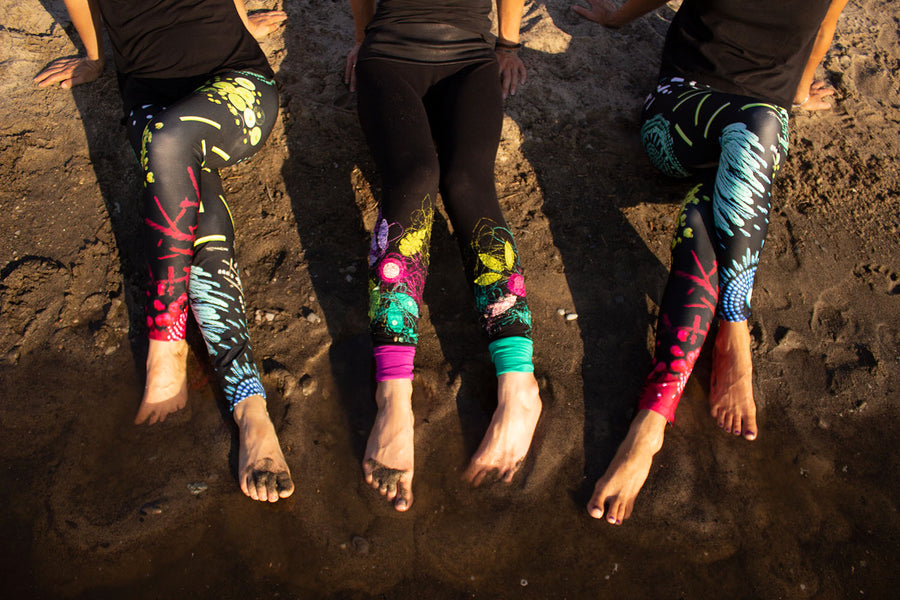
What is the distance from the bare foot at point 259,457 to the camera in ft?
5.98

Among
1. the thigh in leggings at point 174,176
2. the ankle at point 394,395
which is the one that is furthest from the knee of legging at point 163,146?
the ankle at point 394,395

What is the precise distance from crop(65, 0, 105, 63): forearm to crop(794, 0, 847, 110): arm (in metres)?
3.36

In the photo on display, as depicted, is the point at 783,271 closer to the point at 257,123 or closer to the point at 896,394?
the point at 896,394

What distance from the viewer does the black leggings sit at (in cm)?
191

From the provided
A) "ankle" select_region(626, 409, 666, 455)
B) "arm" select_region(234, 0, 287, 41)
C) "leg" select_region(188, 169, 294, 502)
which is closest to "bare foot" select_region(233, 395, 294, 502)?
"leg" select_region(188, 169, 294, 502)

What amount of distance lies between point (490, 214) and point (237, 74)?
4.07 feet

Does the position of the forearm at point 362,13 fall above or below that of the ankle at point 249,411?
above

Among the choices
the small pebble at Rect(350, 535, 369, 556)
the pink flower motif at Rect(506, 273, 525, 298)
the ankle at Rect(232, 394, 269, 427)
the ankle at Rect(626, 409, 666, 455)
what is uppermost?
the pink flower motif at Rect(506, 273, 525, 298)

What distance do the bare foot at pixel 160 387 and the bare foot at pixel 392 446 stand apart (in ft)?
2.48

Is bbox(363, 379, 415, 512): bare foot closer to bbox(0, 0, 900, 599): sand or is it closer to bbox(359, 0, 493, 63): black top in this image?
bbox(0, 0, 900, 599): sand

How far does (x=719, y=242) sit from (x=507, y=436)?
3.49 feet

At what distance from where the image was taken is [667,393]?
1.93 metres

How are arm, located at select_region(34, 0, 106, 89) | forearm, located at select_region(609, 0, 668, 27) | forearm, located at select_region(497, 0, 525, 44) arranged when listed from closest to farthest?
forearm, located at select_region(497, 0, 525, 44) < arm, located at select_region(34, 0, 106, 89) < forearm, located at select_region(609, 0, 668, 27)

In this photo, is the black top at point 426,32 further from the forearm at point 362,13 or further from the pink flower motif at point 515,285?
the pink flower motif at point 515,285
